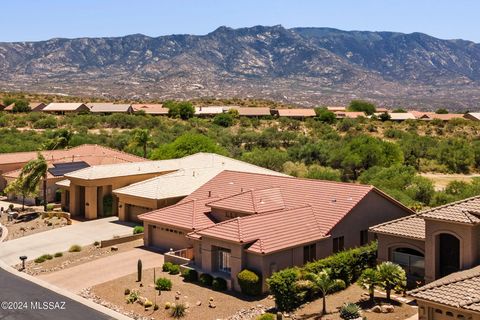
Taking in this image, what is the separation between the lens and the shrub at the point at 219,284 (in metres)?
26.9

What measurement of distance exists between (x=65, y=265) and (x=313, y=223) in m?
13.4

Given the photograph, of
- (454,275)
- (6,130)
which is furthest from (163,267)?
(6,130)

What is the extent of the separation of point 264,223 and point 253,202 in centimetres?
435

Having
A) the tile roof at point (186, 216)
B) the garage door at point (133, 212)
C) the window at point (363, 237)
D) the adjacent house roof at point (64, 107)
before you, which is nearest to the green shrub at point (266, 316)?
the tile roof at point (186, 216)

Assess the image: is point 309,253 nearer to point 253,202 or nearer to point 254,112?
point 253,202

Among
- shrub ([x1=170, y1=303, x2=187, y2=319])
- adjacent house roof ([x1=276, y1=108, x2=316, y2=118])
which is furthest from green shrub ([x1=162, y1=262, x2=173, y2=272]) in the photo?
adjacent house roof ([x1=276, y1=108, x2=316, y2=118])

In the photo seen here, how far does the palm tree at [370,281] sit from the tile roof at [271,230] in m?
4.02

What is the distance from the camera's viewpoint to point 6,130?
300 feet

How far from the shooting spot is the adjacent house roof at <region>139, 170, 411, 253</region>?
2786 centimetres

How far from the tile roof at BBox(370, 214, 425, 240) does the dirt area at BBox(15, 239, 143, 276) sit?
49.3 feet

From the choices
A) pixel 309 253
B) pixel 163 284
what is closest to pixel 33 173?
pixel 163 284

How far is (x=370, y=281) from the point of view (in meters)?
24.6

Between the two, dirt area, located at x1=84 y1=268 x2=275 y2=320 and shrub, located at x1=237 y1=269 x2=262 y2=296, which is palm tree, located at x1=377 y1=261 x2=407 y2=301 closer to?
dirt area, located at x1=84 y1=268 x2=275 y2=320

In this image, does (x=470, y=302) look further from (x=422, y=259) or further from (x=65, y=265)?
(x=65, y=265)
